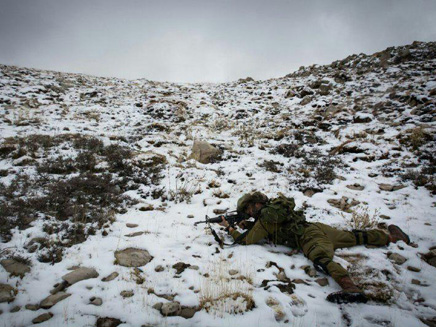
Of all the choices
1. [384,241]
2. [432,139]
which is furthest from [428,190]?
[432,139]

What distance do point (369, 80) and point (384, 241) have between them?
15290 millimetres

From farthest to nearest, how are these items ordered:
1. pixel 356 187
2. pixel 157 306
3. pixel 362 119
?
pixel 362 119, pixel 356 187, pixel 157 306

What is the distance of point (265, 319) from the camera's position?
7.88 feet

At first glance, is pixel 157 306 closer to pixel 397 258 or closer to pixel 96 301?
pixel 96 301

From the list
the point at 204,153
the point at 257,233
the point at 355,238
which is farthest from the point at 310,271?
the point at 204,153

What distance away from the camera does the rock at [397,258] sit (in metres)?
3.32

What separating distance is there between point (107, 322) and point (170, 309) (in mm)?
668

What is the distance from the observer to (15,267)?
10.0 feet

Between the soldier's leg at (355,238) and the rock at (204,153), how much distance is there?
16.3ft

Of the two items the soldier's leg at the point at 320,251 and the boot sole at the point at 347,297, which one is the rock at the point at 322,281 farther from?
the boot sole at the point at 347,297

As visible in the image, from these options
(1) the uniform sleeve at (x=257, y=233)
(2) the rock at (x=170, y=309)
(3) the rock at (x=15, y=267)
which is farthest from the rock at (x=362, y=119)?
(3) the rock at (x=15, y=267)

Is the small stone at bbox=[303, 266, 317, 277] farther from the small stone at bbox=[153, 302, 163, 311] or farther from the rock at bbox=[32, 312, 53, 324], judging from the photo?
the rock at bbox=[32, 312, 53, 324]

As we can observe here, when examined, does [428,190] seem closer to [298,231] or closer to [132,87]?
[298,231]

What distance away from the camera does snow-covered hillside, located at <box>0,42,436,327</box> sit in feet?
8.46
